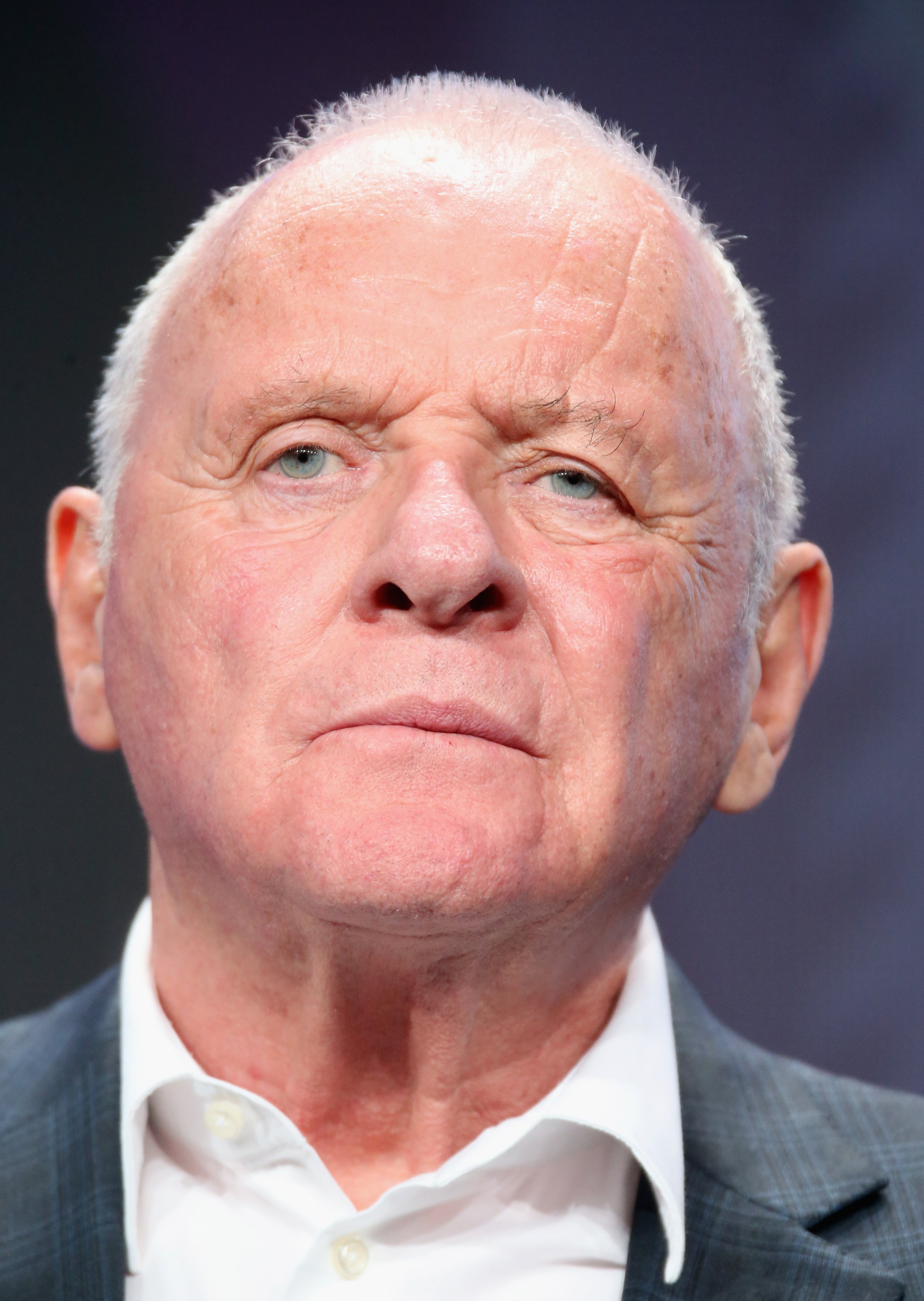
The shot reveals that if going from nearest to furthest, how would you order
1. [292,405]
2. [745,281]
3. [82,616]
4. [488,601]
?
1. [488,601]
2. [292,405]
3. [82,616]
4. [745,281]

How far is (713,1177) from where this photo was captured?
5.84ft

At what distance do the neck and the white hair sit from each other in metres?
0.53

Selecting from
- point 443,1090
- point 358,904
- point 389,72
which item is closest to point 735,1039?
point 443,1090

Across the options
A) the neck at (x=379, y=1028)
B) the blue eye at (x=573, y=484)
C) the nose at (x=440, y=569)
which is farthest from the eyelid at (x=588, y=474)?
the neck at (x=379, y=1028)

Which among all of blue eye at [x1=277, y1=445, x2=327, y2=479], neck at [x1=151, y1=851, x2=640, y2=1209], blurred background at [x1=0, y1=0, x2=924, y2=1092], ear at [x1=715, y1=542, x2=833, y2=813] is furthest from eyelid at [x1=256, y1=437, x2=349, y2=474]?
blurred background at [x1=0, y1=0, x2=924, y2=1092]

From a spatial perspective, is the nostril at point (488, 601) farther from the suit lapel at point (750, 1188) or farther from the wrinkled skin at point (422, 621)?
the suit lapel at point (750, 1188)

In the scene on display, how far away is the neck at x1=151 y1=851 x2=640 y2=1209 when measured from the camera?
5.54 feet

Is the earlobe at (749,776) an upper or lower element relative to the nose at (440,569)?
lower

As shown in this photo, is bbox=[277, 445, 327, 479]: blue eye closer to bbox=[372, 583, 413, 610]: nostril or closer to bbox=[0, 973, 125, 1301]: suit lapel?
bbox=[372, 583, 413, 610]: nostril

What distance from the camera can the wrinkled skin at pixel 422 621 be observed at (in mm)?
1538

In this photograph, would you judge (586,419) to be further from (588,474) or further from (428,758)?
(428,758)

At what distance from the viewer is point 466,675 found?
154 centimetres

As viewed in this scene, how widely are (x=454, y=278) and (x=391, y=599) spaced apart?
0.39 m

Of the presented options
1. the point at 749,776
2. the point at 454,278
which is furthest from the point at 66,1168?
the point at 454,278
